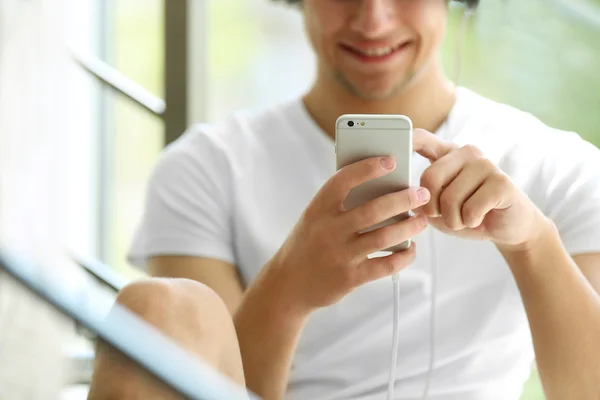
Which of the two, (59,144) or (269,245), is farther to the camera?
(269,245)

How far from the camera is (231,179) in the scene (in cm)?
87

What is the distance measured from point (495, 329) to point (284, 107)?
0.33 m

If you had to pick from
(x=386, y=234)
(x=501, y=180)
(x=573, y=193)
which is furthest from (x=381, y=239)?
(x=573, y=193)

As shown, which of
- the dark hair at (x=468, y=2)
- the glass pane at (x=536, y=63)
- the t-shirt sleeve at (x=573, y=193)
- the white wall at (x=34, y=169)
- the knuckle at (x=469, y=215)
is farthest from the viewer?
the glass pane at (x=536, y=63)

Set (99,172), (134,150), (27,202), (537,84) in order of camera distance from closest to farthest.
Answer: (27,202), (99,172), (134,150), (537,84)

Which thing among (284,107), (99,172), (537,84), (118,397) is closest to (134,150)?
(99,172)

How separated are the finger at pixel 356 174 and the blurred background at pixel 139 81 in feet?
0.66

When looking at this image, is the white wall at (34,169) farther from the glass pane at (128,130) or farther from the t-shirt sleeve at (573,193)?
the glass pane at (128,130)

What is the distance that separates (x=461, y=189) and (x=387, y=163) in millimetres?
63

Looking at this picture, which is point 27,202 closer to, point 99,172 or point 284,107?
point 284,107

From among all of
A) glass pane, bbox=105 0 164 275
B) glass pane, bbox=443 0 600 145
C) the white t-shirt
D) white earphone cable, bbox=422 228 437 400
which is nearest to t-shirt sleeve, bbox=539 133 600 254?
the white t-shirt

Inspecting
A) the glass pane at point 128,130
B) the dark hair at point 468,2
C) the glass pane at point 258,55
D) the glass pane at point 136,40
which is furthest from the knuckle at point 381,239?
the glass pane at point 258,55

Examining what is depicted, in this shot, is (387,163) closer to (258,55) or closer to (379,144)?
(379,144)

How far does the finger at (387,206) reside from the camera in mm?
650
